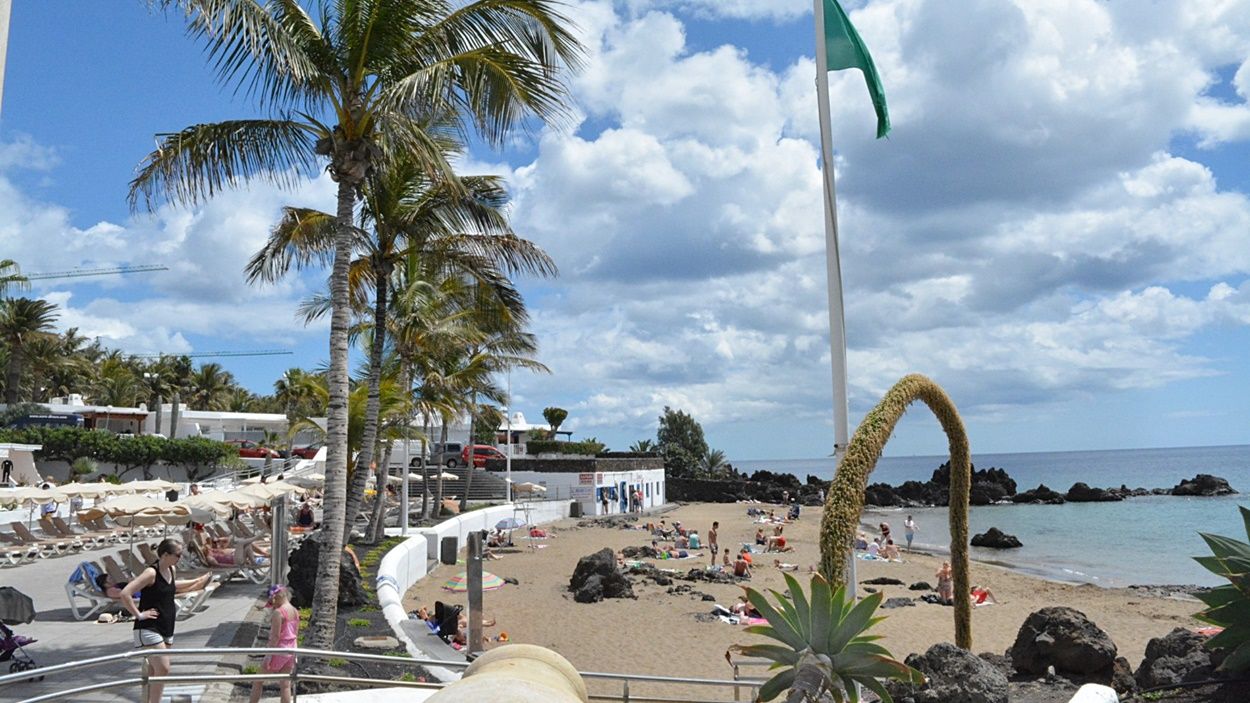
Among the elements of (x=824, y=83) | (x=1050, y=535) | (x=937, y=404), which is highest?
(x=824, y=83)

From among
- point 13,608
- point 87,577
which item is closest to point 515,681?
point 13,608

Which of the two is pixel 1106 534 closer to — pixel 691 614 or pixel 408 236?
pixel 691 614

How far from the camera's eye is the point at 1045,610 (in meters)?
11.7

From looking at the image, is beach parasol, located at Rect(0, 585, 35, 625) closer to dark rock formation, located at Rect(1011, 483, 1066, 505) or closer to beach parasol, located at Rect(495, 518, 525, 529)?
beach parasol, located at Rect(495, 518, 525, 529)

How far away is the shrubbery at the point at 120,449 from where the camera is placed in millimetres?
45000

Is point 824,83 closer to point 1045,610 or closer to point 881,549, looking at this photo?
point 1045,610

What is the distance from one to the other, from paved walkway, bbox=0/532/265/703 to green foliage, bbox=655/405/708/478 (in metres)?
71.3

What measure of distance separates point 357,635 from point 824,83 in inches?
415

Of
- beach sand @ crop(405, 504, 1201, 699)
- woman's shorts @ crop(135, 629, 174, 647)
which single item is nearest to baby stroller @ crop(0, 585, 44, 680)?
woman's shorts @ crop(135, 629, 174, 647)

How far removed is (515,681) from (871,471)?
427 cm

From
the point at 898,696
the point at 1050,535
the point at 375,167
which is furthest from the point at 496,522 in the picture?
the point at 1050,535

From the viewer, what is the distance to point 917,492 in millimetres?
81875

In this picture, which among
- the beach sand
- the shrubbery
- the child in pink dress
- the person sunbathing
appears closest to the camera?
the child in pink dress

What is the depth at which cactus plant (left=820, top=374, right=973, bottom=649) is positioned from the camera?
6.31 meters
